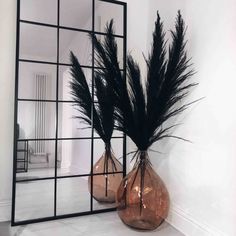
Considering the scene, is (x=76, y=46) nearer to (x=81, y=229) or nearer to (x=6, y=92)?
(x=6, y=92)

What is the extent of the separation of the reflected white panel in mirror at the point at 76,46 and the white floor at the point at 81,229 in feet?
4.01

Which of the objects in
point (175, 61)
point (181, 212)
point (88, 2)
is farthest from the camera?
point (88, 2)

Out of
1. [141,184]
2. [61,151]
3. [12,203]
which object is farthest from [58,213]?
[141,184]

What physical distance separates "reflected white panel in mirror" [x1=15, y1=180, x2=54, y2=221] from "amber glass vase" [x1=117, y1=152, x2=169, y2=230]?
0.56 metres

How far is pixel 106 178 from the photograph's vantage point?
215 cm

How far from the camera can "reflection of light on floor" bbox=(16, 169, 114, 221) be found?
1.90 metres

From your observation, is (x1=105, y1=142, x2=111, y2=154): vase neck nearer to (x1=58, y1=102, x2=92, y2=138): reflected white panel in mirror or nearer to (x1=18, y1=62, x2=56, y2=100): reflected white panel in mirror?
(x1=58, y1=102, x2=92, y2=138): reflected white panel in mirror

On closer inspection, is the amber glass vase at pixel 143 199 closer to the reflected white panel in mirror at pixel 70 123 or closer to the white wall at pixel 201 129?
the white wall at pixel 201 129

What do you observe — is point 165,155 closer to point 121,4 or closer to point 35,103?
point 35,103

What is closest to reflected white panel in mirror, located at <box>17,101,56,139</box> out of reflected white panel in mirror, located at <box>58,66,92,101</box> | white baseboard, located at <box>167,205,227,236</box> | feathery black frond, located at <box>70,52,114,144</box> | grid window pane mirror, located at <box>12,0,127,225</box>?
grid window pane mirror, located at <box>12,0,127,225</box>

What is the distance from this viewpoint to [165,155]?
205 cm

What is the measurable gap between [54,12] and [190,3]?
101cm

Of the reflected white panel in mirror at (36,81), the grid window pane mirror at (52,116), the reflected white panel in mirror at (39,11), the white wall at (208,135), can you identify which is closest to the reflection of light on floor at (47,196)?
the grid window pane mirror at (52,116)

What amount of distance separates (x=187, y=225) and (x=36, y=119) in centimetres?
132
